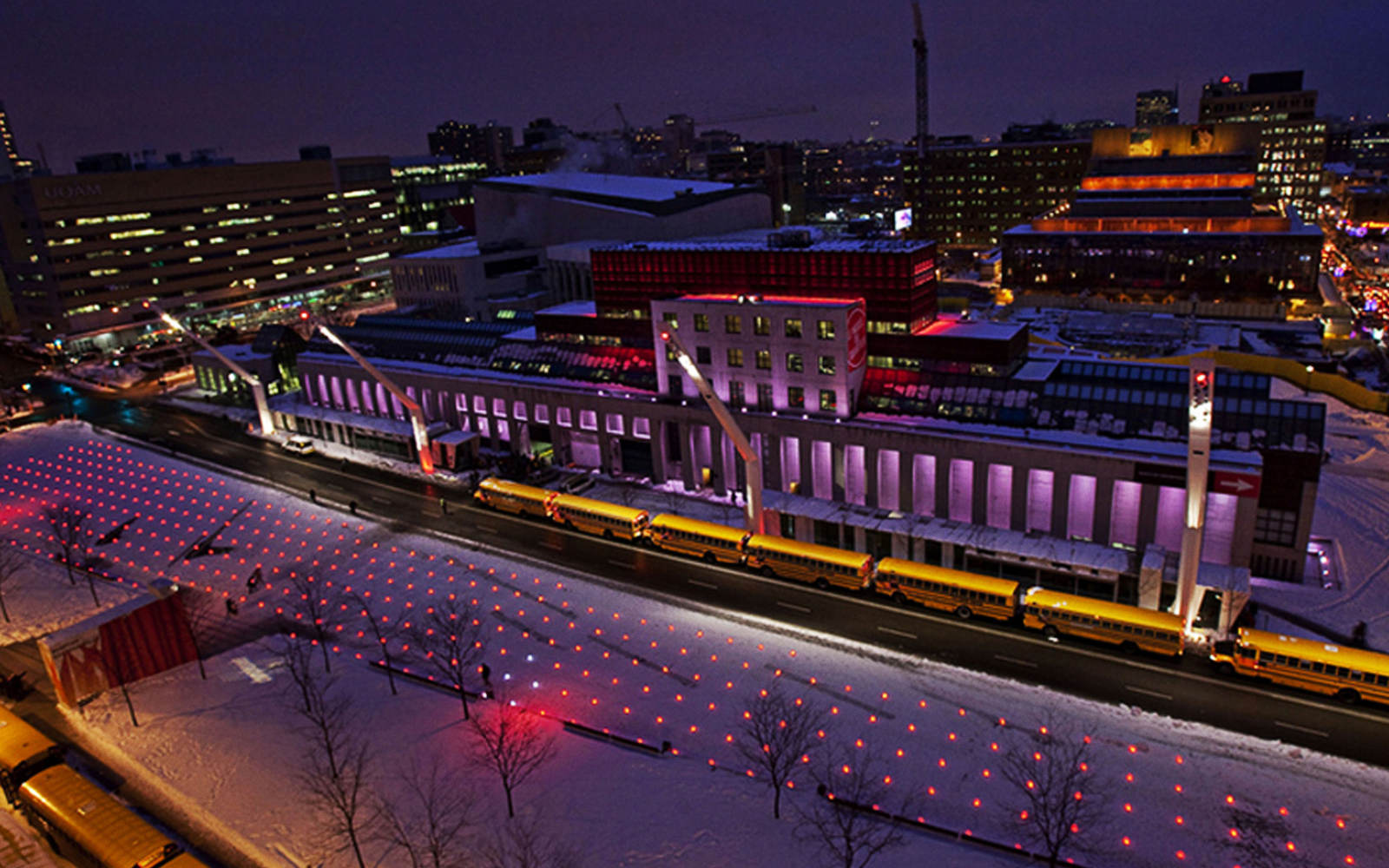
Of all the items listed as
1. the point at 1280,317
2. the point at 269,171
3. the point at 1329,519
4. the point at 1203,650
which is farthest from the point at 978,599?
the point at 269,171

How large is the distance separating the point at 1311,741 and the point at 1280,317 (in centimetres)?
10805

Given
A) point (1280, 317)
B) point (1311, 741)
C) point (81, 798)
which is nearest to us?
point (81, 798)

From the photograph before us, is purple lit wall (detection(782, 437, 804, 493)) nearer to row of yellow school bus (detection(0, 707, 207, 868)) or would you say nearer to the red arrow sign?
the red arrow sign

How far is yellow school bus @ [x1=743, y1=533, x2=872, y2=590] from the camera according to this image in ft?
181

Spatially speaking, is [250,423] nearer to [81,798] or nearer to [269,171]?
[81,798]

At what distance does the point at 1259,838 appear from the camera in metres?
33.4

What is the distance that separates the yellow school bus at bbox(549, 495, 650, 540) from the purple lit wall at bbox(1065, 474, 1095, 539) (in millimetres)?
32320

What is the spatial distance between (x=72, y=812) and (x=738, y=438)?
142 feet

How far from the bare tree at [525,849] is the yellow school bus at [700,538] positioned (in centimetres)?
2731

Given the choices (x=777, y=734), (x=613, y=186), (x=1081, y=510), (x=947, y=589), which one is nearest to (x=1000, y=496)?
(x=1081, y=510)

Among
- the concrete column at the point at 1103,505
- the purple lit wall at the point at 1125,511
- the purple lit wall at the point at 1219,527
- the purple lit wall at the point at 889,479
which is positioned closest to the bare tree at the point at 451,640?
the purple lit wall at the point at 889,479

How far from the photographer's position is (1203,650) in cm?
4675

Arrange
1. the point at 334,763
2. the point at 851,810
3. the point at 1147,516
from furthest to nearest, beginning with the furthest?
the point at 1147,516 → the point at 334,763 → the point at 851,810

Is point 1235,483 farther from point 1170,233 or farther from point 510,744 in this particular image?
point 1170,233
